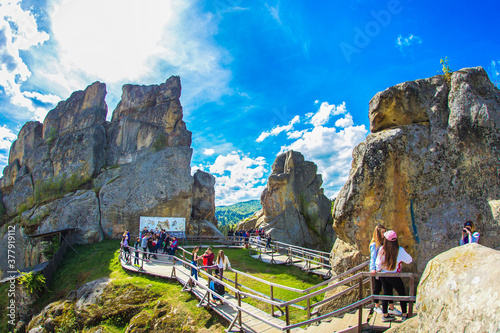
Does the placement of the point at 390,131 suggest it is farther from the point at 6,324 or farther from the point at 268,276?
the point at 6,324

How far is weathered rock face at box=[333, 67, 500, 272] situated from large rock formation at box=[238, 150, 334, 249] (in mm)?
25530

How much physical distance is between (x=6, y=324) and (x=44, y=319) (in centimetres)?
524

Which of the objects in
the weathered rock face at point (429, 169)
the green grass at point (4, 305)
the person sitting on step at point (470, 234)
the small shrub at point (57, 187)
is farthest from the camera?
the small shrub at point (57, 187)

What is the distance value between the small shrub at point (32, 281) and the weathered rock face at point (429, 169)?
59.9 ft

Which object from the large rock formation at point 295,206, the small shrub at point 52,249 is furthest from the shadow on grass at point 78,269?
the large rock formation at point 295,206

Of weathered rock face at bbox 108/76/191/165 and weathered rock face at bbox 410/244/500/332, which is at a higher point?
weathered rock face at bbox 108/76/191/165

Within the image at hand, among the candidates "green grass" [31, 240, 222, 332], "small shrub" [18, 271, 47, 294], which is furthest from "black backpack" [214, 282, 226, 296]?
"small shrub" [18, 271, 47, 294]

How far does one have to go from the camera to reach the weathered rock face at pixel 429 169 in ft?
24.1

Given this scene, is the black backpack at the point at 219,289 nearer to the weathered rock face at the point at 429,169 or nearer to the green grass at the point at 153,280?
the green grass at the point at 153,280

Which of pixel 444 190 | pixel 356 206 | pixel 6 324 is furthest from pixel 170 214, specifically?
pixel 444 190

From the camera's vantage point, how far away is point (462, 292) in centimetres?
286

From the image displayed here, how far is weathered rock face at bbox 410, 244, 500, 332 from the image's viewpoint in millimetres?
2520

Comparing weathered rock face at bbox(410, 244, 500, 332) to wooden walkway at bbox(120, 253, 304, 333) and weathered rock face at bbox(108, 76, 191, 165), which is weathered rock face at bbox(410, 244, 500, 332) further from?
weathered rock face at bbox(108, 76, 191, 165)

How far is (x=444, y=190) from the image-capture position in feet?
25.4
